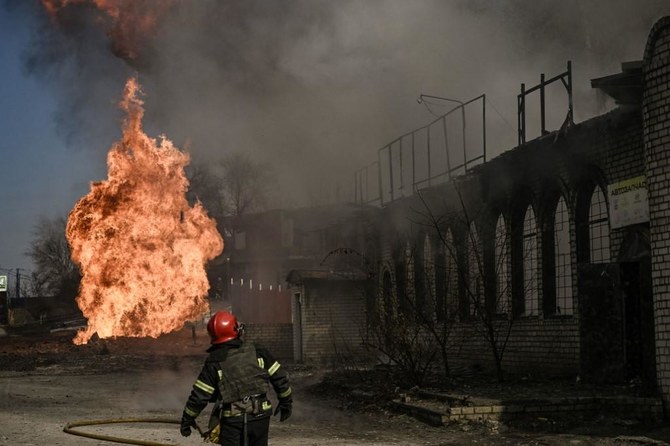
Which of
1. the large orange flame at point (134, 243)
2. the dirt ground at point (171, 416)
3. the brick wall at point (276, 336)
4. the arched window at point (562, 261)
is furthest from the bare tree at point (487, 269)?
the large orange flame at point (134, 243)

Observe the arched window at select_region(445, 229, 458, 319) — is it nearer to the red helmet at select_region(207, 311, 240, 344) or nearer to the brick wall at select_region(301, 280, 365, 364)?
the brick wall at select_region(301, 280, 365, 364)

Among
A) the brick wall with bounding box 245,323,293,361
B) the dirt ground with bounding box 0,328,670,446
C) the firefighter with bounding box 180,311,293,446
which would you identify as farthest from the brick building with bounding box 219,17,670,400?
the firefighter with bounding box 180,311,293,446

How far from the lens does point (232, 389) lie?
6.95 meters

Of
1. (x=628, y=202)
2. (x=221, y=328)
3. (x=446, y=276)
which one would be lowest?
(x=221, y=328)

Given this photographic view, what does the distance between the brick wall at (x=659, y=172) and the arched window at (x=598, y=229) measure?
3.06 metres

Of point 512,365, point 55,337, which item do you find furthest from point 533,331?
point 55,337

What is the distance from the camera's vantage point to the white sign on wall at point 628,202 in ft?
44.2

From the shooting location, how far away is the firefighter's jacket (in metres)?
6.91

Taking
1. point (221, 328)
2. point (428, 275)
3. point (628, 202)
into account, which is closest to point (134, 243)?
point (428, 275)

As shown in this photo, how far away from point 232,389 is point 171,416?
8319 millimetres

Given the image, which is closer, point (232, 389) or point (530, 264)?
point (232, 389)

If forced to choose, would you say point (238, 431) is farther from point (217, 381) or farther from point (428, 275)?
→ point (428, 275)

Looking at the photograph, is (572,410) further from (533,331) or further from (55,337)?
(55,337)

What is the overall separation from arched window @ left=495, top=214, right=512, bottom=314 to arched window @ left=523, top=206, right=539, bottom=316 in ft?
1.35
